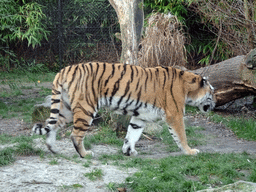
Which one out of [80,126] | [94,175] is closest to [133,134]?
[80,126]

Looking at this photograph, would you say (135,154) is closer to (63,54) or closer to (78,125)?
(78,125)

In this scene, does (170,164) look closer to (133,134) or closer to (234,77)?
(133,134)

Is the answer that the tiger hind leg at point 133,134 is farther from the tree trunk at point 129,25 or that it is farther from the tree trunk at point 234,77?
the tree trunk at point 234,77

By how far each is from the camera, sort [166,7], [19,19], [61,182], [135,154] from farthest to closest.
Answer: [19,19]
[166,7]
[135,154]
[61,182]

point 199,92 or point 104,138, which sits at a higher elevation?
point 199,92

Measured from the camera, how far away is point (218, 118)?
780 centimetres

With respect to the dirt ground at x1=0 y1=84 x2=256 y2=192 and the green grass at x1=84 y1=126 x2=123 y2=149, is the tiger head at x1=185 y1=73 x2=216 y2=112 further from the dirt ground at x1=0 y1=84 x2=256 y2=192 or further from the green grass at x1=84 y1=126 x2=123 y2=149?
the green grass at x1=84 y1=126 x2=123 y2=149

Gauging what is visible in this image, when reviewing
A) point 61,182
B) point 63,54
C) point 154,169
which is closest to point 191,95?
point 154,169

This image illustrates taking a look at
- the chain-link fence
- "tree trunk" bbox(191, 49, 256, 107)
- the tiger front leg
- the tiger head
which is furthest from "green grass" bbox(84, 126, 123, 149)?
the chain-link fence

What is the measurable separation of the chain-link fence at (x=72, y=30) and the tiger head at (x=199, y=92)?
851 cm

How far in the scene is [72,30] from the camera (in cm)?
1426

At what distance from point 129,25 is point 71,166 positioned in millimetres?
3744

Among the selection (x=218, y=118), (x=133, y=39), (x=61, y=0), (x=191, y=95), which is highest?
(x=61, y=0)

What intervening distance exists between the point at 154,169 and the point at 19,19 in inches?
431
